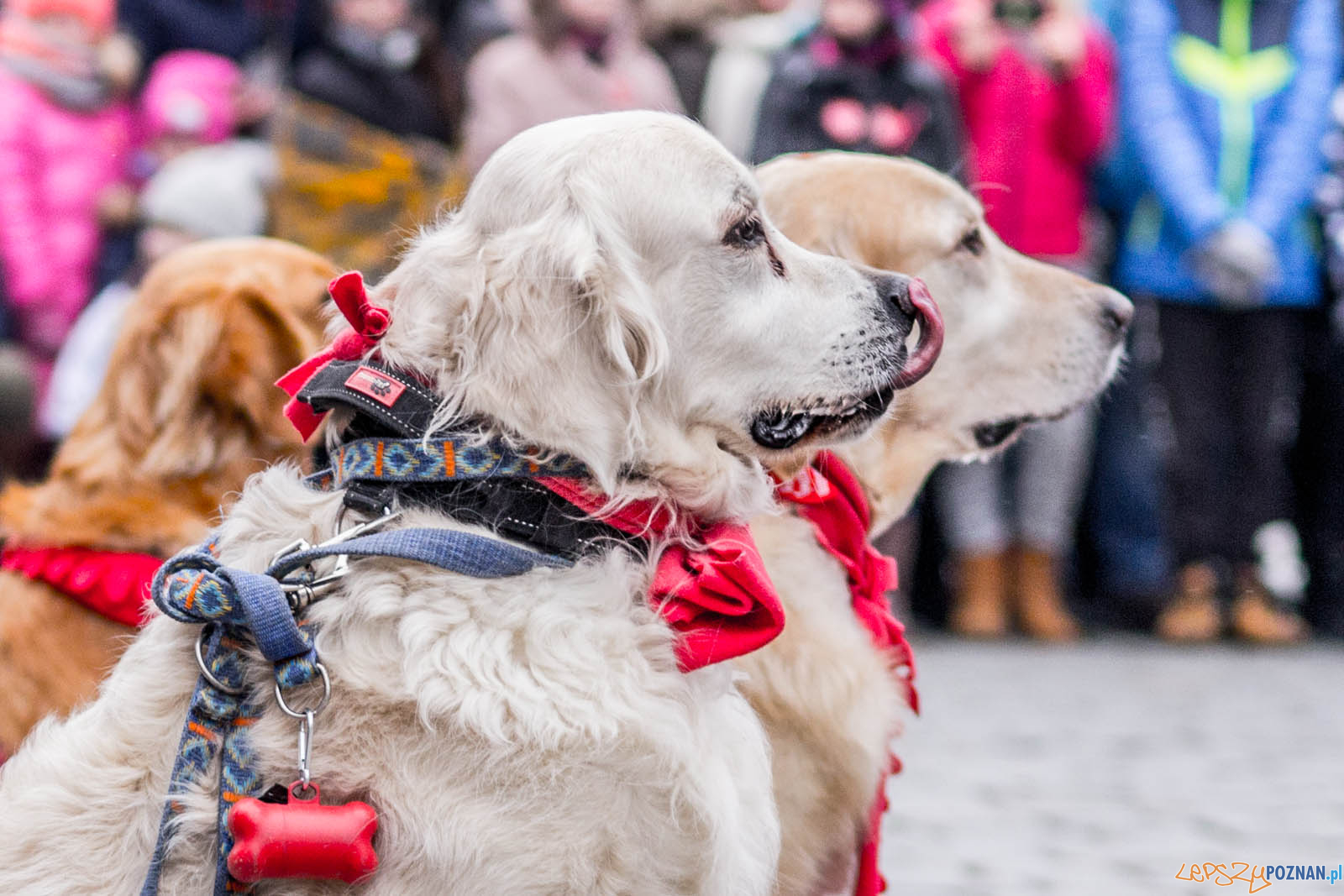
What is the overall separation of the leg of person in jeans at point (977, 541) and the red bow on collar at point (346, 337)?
5.02m

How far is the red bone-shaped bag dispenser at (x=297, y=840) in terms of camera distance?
189 cm

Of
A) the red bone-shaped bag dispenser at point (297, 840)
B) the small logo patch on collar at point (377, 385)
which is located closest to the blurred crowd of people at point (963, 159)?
the small logo patch on collar at point (377, 385)

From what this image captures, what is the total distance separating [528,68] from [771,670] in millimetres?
4133

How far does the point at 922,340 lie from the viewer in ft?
8.51

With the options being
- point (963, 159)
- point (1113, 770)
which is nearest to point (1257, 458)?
point (963, 159)

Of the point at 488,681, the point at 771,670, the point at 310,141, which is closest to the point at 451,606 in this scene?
the point at 488,681

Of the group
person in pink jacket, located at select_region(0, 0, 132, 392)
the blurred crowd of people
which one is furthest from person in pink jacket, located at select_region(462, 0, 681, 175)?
person in pink jacket, located at select_region(0, 0, 132, 392)

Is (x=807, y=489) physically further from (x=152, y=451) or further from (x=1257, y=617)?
(x=1257, y=617)

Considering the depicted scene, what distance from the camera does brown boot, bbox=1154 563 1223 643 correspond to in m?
7.21

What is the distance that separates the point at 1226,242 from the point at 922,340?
15.2 ft

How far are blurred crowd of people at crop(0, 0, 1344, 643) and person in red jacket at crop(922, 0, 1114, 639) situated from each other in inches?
0.6

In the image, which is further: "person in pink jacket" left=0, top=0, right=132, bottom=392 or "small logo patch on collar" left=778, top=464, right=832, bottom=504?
"person in pink jacket" left=0, top=0, right=132, bottom=392

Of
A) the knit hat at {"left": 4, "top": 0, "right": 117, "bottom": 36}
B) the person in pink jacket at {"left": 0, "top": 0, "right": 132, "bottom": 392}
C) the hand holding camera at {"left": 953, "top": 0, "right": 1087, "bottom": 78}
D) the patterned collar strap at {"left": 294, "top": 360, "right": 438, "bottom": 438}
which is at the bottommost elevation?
the person in pink jacket at {"left": 0, "top": 0, "right": 132, "bottom": 392}

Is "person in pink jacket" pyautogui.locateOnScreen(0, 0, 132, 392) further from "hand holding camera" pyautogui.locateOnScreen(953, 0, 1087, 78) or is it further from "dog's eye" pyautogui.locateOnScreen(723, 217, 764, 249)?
"dog's eye" pyautogui.locateOnScreen(723, 217, 764, 249)
